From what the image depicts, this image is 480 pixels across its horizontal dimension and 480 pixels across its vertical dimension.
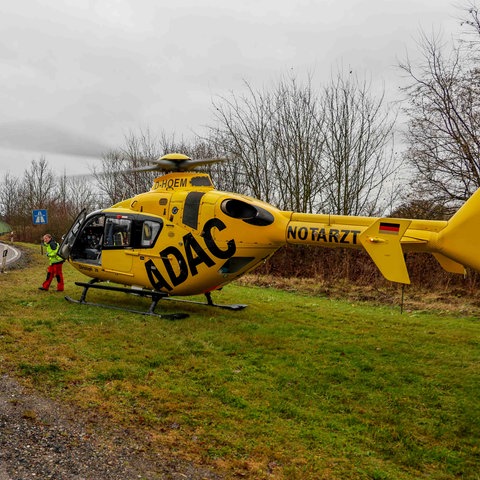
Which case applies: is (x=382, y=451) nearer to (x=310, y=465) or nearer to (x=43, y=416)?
(x=310, y=465)

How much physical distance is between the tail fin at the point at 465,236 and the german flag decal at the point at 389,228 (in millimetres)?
678

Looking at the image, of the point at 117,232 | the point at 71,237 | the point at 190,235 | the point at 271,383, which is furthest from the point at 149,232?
the point at 271,383

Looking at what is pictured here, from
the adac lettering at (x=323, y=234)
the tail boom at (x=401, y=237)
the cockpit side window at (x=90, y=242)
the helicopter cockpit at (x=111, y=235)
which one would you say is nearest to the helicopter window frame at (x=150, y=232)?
the helicopter cockpit at (x=111, y=235)

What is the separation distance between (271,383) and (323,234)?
3046 millimetres

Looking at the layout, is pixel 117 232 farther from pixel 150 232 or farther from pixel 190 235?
pixel 190 235

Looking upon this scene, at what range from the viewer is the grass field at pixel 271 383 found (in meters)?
4.75

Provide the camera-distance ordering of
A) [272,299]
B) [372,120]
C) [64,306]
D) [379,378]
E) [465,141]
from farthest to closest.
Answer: [372,120], [465,141], [272,299], [64,306], [379,378]

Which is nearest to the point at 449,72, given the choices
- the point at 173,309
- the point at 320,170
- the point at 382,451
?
the point at 320,170

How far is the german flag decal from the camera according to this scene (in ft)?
23.5

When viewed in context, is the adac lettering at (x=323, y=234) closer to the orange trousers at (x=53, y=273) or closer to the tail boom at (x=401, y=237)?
the tail boom at (x=401, y=237)

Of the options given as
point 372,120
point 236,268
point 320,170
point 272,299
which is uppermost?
point 372,120

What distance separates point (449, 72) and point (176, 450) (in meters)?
16.7

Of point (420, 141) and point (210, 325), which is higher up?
point (420, 141)

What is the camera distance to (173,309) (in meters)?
10.9
